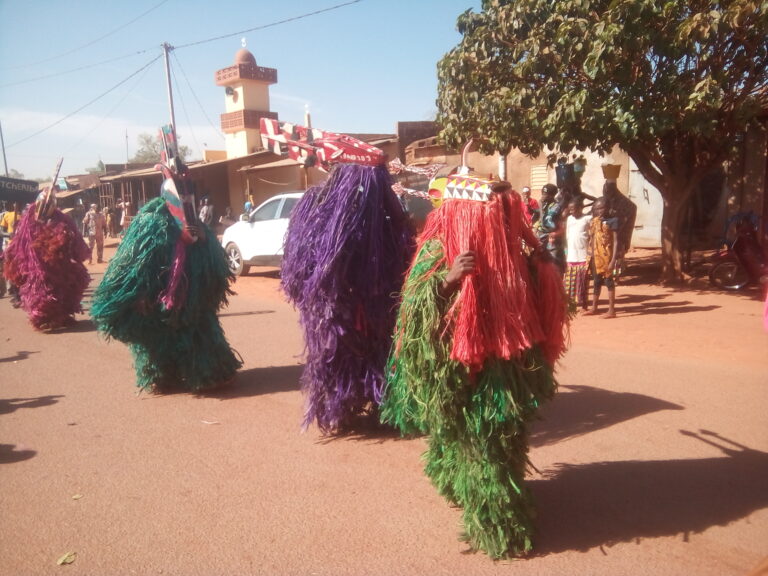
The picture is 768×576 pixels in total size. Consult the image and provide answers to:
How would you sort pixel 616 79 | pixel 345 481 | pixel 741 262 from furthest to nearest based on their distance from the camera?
pixel 741 262 → pixel 616 79 → pixel 345 481

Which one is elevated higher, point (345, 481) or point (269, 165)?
point (269, 165)

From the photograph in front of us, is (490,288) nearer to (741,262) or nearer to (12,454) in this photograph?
(12,454)

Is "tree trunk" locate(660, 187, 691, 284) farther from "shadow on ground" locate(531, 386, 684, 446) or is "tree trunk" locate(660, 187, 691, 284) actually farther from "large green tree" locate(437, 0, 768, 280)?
"shadow on ground" locate(531, 386, 684, 446)

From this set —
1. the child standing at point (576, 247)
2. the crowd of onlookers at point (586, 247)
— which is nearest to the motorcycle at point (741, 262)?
the crowd of onlookers at point (586, 247)

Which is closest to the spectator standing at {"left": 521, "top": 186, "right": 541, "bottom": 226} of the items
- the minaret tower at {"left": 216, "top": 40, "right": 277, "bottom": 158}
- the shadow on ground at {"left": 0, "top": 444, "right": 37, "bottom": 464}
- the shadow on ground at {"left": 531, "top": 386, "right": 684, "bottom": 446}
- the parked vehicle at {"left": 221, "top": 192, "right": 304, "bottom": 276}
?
the shadow on ground at {"left": 531, "top": 386, "right": 684, "bottom": 446}

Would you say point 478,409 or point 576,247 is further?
point 576,247

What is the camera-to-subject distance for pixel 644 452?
397 cm

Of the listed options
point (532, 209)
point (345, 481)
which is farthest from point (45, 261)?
point (532, 209)

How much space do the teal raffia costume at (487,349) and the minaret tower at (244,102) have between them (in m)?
23.7

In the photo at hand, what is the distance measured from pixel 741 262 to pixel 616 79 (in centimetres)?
415

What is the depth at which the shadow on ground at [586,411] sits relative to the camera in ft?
14.4

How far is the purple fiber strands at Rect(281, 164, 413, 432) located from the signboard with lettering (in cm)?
1123

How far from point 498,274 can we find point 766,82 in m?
8.34

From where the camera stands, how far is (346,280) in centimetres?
404
